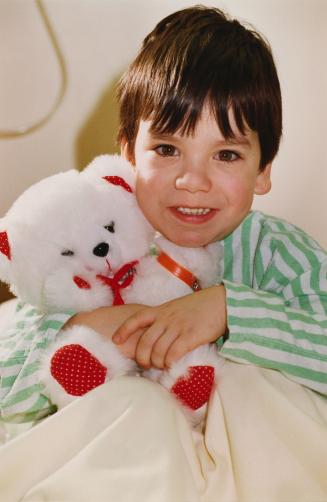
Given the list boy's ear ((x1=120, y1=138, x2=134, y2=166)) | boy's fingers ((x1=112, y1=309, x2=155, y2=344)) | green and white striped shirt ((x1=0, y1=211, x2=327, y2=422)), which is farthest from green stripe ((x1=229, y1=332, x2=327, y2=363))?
boy's ear ((x1=120, y1=138, x2=134, y2=166))

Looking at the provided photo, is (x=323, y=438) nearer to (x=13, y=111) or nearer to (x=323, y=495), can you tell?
(x=323, y=495)

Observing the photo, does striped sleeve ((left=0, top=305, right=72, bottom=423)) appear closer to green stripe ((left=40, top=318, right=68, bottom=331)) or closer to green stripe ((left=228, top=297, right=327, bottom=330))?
→ green stripe ((left=40, top=318, right=68, bottom=331))

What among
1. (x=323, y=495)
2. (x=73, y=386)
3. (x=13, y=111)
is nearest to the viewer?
(x=323, y=495)

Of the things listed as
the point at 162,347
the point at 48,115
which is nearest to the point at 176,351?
the point at 162,347

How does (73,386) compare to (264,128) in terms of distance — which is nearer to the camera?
(73,386)

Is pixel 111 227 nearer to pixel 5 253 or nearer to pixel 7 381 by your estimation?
pixel 5 253

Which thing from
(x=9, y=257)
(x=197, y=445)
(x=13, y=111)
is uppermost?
(x=13, y=111)

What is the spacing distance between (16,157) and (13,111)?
0.34ft

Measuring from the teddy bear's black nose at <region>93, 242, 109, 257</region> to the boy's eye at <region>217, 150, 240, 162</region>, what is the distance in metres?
0.22

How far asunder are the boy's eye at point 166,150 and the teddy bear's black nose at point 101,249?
0.60ft

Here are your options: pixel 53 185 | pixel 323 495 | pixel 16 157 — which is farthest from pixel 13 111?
pixel 323 495

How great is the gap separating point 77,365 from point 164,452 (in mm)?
151

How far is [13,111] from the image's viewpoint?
1.19 m

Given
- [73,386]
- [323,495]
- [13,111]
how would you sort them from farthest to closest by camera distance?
1. [13,111]
2. [73,386]
3. [323,495]
